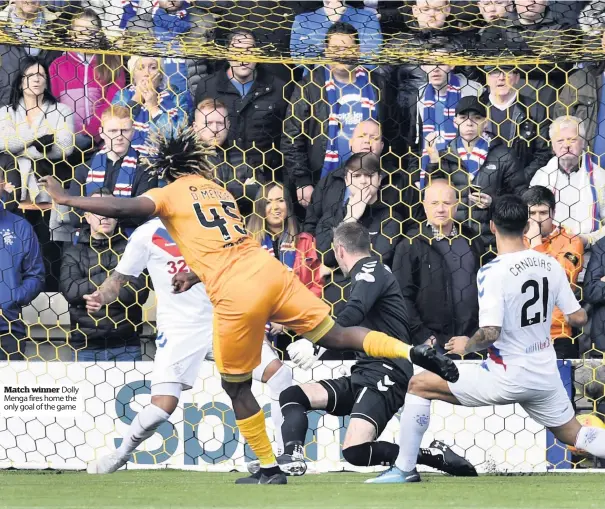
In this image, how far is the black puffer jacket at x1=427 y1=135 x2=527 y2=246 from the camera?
8.41 m

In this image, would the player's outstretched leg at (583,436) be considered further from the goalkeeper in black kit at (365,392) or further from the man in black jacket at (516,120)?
the man in black jacket at (516,120)

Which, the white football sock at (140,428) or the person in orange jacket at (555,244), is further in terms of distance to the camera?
the person in orange jacket at (555,244)

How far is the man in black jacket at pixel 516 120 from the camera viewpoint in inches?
338

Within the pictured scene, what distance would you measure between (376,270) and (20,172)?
324 centimetres

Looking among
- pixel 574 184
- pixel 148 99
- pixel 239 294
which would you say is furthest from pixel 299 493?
pixel 148 99

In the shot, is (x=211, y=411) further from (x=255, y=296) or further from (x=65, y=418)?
(x=255, y=296)

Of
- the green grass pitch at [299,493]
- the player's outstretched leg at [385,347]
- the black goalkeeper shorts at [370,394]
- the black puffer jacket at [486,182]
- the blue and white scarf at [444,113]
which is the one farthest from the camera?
the blue and white scarf at [444,113]

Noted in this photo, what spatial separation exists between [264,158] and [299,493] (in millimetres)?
3581

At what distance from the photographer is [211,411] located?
7816 millimetres

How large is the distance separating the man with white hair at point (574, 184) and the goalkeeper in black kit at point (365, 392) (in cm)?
195

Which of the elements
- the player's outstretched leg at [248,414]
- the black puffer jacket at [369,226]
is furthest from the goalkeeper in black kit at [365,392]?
the black puffer jacket at [369,226]

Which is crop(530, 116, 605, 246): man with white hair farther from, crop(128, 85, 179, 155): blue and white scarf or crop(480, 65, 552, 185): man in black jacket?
crop(128, 85, 179, 155): blue and white scarf

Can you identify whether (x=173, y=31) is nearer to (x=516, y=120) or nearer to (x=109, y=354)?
(x=109, y=354)

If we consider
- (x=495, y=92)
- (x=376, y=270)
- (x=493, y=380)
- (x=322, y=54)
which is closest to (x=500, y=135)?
(x=495, y=92)
